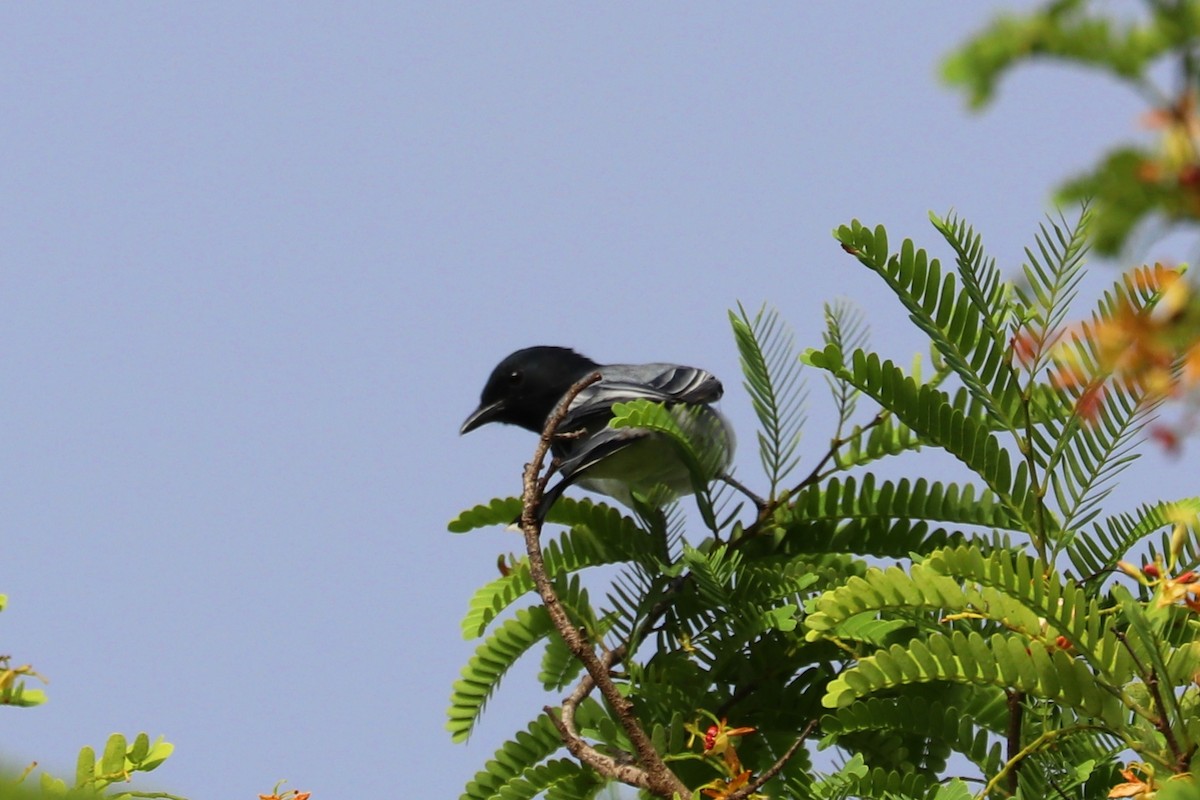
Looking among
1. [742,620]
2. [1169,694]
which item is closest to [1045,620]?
[1169,694]

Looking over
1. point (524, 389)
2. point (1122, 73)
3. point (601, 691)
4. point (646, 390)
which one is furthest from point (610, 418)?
point (1122, 73)

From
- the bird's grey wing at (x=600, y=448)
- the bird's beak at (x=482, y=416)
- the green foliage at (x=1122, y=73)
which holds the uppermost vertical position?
the bird's beak at (x=482, y=416)

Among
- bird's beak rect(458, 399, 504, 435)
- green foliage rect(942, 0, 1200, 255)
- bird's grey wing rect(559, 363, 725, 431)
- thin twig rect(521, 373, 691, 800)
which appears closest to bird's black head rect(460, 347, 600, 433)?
bird's beak rect(458, 399, 504, 435)

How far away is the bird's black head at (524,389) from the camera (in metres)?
5.56

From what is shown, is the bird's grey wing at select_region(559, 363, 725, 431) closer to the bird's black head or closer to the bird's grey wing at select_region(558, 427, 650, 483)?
the bird's grey wing at select_region(558, 427, 650, 483)

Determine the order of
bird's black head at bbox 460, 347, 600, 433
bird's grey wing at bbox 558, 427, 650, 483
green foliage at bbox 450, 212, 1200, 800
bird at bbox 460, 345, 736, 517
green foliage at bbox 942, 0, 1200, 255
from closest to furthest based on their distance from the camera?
green foliage at bbox 942, 0, 1200, 255, green foliage at bbox 450, 212, 1200, 800, bird at bbox 460, 345, 736, 517, bird's grey wing at bbox 558, 427, 650, 483, bird's black head at bbox 460, 347, 600, 433

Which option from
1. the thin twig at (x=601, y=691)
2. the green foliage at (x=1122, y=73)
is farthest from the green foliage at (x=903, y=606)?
the green foliage at (x=1122, y=73)

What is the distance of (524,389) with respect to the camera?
5574 millimetres

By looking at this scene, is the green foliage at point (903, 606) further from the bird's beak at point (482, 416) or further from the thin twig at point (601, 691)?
the bird's beak at point (482, 416)

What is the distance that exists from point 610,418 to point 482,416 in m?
1.54

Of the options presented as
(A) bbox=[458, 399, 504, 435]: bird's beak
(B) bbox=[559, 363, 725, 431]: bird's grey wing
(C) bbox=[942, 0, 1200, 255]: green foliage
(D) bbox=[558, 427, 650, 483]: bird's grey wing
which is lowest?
(C) bbox=[942, 0, 1200, 255]: green foliage

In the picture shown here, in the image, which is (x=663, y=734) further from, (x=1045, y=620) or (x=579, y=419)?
(x=579, y=419)

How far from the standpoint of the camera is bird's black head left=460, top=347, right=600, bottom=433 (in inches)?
219

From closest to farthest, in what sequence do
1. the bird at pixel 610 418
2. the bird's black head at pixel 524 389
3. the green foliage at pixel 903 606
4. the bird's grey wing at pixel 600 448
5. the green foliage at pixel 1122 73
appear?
the green foliage at pixel 1122 73, the green foliage at pixel 903 606, the bird at pixel 610 418, the bird's grey wing at pixel 600 448, the bird's black head at pixel 524 389
